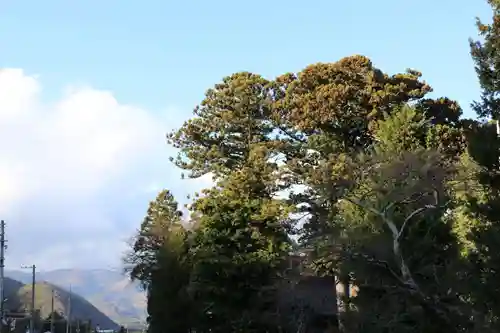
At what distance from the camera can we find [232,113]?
3631 cm

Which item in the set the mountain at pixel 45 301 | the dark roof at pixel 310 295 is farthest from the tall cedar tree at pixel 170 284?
the mountain at pixel 45 301

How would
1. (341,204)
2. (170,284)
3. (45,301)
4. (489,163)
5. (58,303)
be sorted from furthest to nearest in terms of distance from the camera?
1. (58,303)
2. (45,301)
3. (170,284)
4. (341,204)
5. (489,163)

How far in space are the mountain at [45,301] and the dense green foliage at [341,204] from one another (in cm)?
4805

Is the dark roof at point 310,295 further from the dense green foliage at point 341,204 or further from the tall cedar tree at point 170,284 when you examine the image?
the tall cedar tree at point 170,284

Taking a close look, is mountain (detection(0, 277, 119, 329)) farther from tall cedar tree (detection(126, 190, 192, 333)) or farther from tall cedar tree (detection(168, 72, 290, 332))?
tall cedar tree (detection(168, 72, 290, 332))

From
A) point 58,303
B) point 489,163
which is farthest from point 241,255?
point 58,303

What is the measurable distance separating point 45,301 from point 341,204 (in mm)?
A: 99778

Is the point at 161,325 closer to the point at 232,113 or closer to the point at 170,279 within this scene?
the point at 170,279

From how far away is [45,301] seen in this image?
119188 millimetres

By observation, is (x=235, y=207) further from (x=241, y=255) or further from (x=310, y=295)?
(x=310, y=295)

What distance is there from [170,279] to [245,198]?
589 centimetres

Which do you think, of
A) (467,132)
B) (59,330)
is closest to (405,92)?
(467,132)

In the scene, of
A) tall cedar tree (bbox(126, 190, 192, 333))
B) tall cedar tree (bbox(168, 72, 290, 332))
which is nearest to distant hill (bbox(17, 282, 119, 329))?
tall cedar tree (bbox(126, 190, 192, 333))

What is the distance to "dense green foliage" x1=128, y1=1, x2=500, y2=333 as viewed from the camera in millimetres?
22109
